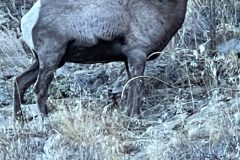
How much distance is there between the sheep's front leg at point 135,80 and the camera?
7.53m

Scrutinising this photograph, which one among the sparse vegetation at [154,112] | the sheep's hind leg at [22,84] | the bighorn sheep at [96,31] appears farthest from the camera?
the sheep's hind leg at [22,84]

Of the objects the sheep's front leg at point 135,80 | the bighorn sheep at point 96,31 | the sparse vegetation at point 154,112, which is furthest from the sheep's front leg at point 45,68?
the sheep's front leg at point 135,80

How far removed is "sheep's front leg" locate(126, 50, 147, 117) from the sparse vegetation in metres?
0.12

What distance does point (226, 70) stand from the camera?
787 centimetres

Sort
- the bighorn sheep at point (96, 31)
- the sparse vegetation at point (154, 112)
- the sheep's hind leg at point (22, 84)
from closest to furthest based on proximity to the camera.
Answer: the sparse vegetation at point (154, 112) → the bighorn sheep at point (96, 31) → the sheep's hind leg at point (22, 84)

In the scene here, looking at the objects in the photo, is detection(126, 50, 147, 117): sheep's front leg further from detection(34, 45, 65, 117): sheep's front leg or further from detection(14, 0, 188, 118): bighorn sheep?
detection(34, 45, 65, 117): sheep's front leg

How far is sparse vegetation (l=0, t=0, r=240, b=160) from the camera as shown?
19.2ft

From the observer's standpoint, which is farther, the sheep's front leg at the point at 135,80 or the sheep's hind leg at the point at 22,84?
the sheep's hind leg at the point at 22,84

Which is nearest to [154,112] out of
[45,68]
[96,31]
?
[96,31]

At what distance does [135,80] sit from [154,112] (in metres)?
0.42

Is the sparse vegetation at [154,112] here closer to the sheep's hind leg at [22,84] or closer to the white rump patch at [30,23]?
the sheep's hind leg at [22,84]

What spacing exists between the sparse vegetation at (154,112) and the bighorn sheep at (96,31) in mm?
228

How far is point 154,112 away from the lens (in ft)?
25.4

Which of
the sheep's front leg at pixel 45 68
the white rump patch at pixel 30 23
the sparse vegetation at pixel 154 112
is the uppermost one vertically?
the white rump patch at pixel 30 23
